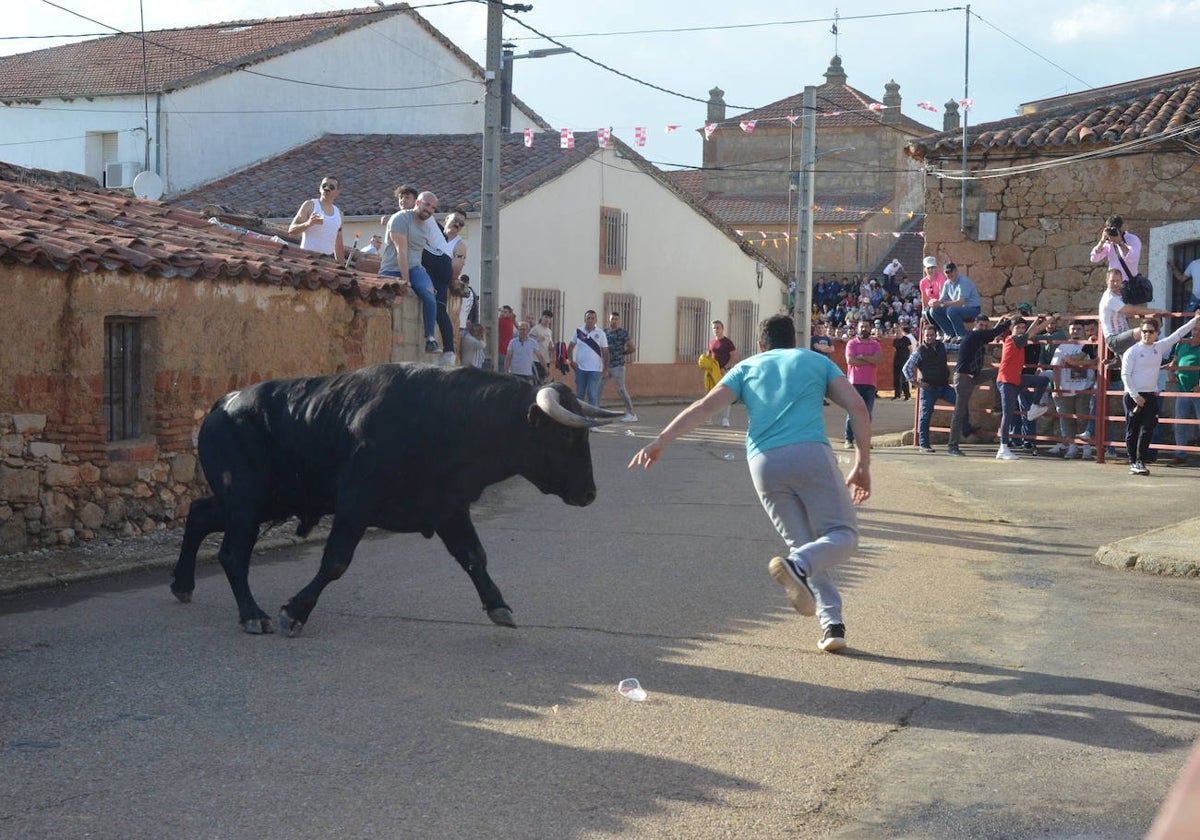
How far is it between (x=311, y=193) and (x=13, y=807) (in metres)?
25.4

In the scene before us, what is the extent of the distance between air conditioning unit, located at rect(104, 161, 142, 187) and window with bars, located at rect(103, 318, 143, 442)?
2162 centimetres

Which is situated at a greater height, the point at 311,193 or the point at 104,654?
the point at 311,193

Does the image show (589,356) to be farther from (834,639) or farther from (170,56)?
(170,56)

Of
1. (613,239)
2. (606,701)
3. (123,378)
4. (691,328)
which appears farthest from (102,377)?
(691,328)

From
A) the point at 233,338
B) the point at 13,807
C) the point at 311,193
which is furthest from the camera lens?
the point at 311,193

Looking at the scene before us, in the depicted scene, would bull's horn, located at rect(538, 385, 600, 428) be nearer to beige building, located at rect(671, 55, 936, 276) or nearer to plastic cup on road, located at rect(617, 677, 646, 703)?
plastic cup on road, located at rect(617, 677, 646, 703)

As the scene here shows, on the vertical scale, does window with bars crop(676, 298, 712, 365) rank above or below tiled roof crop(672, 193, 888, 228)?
below

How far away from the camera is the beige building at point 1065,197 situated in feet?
60.3

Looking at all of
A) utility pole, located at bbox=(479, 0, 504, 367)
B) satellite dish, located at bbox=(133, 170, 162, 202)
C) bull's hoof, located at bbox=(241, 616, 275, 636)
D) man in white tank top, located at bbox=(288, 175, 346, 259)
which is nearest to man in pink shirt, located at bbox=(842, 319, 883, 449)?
utility pole, located at bbox=(479, 0, 504, 367)

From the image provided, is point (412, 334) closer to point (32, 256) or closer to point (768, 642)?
point (32, 256)

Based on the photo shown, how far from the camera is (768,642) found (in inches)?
280

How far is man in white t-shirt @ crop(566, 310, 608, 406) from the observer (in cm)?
2053

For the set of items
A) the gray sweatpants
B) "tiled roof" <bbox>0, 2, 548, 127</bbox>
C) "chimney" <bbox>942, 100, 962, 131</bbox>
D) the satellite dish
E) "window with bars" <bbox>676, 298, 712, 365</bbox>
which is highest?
"chimney" <bbox>942, 100, 962, 131</bbox>

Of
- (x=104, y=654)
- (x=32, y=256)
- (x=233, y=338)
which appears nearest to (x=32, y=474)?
(x=32, y=256)
